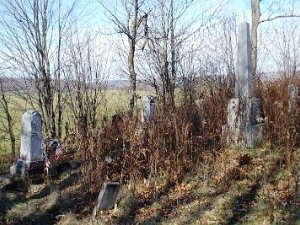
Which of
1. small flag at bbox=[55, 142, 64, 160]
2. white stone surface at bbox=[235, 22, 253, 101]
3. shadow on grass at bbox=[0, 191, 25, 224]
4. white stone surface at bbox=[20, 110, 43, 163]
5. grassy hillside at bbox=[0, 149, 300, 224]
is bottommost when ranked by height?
shadow on grass at bbox=[0, 191, 25, 224]

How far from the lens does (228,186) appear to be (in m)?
5.74

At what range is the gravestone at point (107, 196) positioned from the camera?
540cm

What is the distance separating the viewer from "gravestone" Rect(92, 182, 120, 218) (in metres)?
5.40

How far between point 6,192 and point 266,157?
473 centimetres

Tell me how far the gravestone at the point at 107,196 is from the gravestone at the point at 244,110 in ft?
8.33

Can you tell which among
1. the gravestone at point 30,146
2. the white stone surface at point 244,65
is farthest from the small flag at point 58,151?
the white stone surface at point 244,65

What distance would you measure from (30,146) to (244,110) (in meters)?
4.30

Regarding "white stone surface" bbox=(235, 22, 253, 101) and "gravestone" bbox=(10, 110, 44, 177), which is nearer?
"gravestone" bbox=(10, 110, 44, 177)

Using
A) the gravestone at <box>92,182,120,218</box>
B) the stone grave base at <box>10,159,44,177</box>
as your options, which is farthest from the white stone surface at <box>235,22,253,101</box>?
the stone grave base at <box>10,159,44,177</box>

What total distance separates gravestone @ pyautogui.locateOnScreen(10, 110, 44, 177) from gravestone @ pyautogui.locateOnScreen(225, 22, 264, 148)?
148 inches

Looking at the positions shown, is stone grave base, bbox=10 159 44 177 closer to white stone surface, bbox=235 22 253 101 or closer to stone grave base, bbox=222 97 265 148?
stone grave base, bbox=222 97 265 148

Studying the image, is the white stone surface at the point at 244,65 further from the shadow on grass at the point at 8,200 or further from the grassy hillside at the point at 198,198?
the shadow on grass at the point at 8,200

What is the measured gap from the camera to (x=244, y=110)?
23.9 ft

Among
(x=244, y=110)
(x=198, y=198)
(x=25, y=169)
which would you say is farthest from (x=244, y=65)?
(x=25, y=169)
